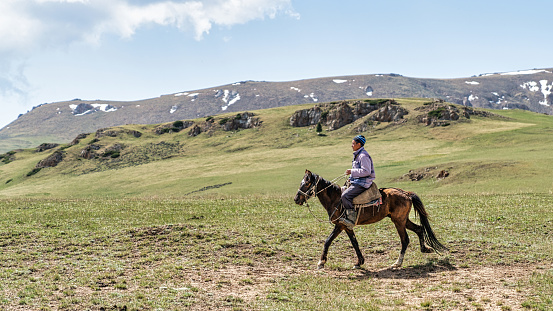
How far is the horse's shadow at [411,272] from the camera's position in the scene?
1343 centimetres

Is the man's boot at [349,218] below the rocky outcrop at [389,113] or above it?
below

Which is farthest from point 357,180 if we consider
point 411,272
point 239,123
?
point 239,123

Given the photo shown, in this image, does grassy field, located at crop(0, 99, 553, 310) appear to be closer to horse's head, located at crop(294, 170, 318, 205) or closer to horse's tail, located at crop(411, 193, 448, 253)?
horse's tail, located at crop(411, 193, 448, 253)

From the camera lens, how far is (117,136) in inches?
5384

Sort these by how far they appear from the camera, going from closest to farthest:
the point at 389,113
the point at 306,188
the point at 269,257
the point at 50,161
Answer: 1. the point at 306,188
2. the point at 269,257
3. the point at 50,161
4. the point at 389,113

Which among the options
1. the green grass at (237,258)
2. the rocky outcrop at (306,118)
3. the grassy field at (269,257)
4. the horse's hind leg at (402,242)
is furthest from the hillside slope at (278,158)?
the horse's hind leg at (402,242)

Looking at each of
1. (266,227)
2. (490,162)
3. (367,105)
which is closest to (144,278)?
(266,227)

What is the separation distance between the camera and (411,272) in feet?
45.3

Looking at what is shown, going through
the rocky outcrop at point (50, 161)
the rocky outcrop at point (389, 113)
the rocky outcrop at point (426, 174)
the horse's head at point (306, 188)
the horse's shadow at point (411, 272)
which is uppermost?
the rocky outcrop at point (389, 113)

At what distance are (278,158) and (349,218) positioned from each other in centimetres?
7099

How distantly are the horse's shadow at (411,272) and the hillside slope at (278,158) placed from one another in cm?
2617

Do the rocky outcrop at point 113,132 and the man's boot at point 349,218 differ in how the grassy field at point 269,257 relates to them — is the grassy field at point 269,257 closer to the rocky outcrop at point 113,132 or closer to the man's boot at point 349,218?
the man's boot at point 349,218

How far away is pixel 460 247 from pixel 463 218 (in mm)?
7258

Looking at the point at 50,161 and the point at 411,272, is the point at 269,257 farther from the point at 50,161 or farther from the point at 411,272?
the point at 50,161
